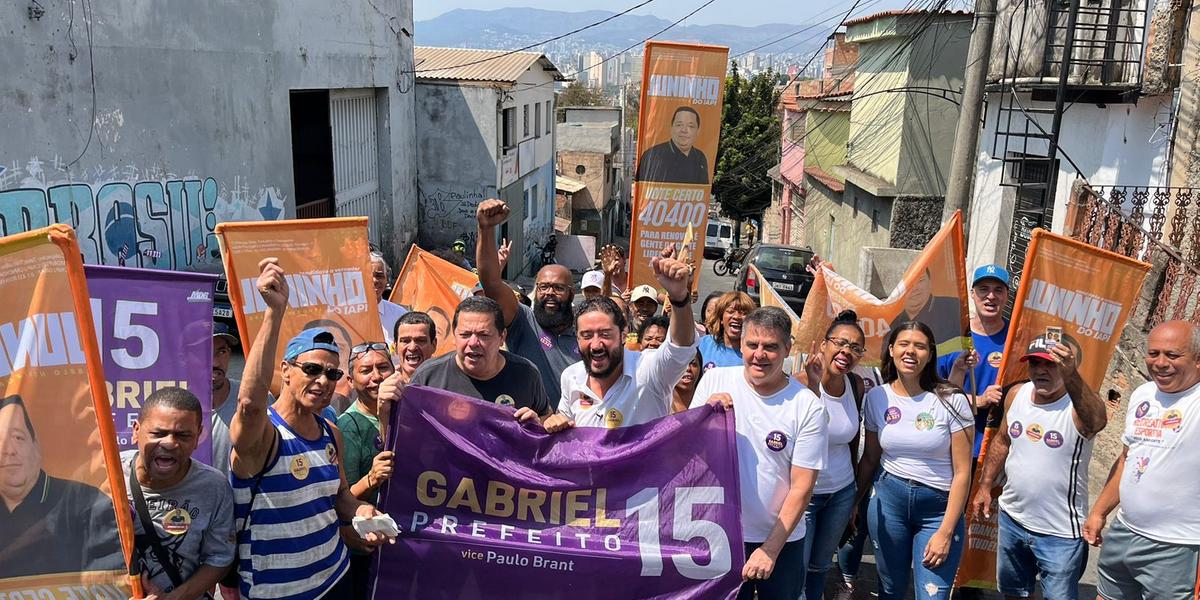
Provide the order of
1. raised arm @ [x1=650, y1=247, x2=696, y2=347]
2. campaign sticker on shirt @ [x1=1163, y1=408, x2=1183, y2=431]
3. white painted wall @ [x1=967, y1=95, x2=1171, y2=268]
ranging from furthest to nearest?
1. white painted wall @ [x1=967, y1=95, x2=1171, y2=268]
2. campaign sticker on shirt @ [x1=1163, y1=408, x2=1183, y2=431]
3. raised arm @ [x1=650, y1=247, x2=696, y2=347]

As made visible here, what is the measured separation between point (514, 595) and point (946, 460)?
2.32 metres

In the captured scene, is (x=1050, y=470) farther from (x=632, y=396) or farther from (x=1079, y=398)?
(x=632, y=396)

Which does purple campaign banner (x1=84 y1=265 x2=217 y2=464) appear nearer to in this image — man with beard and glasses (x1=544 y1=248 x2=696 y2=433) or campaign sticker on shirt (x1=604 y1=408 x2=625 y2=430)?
man with beard and glasses (x1=544 y1=248 x2=696 y2=433)

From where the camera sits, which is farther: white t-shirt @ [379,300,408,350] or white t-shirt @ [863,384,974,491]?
white t-shirt @ [379,300,408,350]

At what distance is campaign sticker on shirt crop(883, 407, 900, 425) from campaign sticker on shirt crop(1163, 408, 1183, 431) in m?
1.20

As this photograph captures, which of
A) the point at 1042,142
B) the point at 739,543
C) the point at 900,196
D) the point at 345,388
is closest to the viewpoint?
the point at 739,543

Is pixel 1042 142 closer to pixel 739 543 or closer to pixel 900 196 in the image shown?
pixel 900 196

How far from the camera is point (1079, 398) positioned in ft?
13.8

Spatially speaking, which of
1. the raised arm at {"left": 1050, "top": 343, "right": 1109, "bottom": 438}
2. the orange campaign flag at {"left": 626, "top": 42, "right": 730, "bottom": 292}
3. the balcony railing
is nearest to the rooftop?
the orange campaign flag at {"left": 626, "top": 42, "right": 730, "bottom": 292}

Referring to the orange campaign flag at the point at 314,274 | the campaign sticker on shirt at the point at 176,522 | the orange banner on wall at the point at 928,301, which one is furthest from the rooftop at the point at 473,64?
the campaign sticker on shirt at the point at 176,522

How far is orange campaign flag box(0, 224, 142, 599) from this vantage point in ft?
9.98

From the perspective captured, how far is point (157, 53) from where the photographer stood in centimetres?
1291

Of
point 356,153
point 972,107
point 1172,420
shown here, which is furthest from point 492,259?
point 356,153

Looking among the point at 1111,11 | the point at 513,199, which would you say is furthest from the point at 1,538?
the point at 513,199
